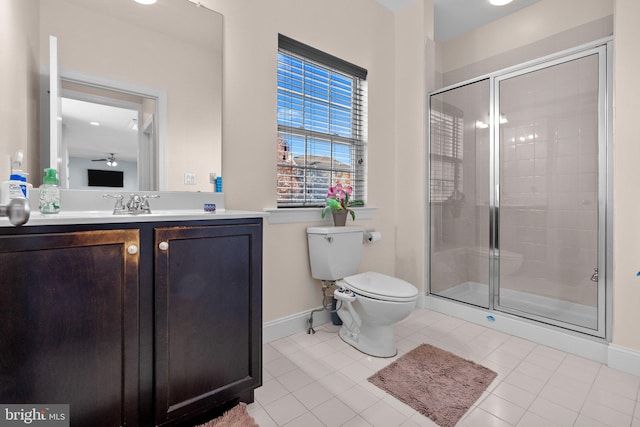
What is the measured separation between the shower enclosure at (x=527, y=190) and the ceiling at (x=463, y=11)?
82 centimetres

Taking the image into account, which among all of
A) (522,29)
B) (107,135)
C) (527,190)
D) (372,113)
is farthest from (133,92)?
(522,29)

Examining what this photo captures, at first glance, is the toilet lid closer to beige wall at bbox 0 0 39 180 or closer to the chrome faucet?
the chrome faucet

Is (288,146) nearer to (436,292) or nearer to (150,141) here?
(150,141)

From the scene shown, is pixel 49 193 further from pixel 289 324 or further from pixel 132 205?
pixel 289 324

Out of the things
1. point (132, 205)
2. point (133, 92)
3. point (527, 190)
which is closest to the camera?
point (132, 205)

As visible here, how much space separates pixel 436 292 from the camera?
2814mm

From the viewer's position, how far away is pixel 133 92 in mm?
1622

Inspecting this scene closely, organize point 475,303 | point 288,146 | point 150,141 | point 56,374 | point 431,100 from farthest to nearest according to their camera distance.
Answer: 1. point 431,100
2. point 475,303
3. point 288,146
4. point 150,141
5. point 56,374

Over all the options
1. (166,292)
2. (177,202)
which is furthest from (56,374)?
(177,202)

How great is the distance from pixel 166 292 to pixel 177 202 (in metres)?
0.68

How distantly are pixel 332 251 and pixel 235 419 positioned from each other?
44.9 inches

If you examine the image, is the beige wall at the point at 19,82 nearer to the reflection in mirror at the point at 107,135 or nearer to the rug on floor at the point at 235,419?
the reflection in mirror at the point at 107,135

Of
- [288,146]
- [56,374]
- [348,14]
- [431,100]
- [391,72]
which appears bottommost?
[56,374]

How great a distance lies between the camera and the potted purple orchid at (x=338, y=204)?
2338mm
